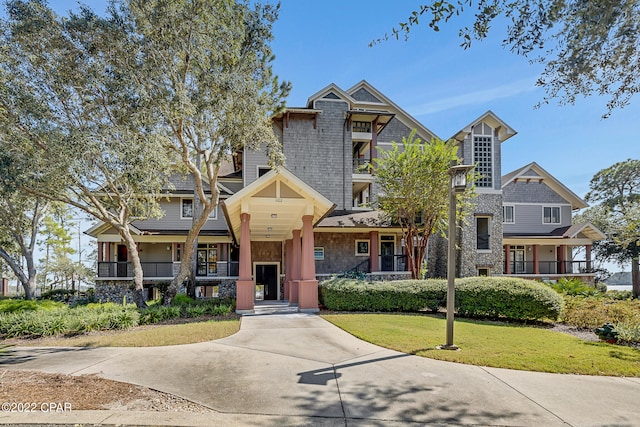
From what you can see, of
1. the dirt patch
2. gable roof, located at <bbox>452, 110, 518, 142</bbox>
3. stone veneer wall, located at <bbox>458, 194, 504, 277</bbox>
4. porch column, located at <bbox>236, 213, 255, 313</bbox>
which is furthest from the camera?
gable roof, located at <bbox>452, 110, 518, 142</bbox>

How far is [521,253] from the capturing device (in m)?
28.4

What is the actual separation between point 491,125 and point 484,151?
1817 millimetres

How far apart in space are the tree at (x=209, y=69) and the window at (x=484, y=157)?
53.1 feet

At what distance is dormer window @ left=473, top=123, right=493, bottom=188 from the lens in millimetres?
24281

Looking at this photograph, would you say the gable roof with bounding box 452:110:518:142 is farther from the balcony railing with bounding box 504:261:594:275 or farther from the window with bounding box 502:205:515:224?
the balcony railing with bounding box 504:261:594:275

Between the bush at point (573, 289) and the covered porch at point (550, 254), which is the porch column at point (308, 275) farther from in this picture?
the covered porch at point (550, 254)

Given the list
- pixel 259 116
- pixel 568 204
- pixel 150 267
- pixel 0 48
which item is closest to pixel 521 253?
pixel 568 204

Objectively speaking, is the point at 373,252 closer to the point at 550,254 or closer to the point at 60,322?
the point at 60,322

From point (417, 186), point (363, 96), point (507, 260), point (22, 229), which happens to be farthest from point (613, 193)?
point (22, 229)

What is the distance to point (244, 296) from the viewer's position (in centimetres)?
1316

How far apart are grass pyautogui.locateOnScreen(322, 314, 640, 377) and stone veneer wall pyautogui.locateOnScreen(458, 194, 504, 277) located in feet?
41.6

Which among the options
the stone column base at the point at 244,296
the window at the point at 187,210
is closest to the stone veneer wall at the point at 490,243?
the stone column base at the point at 244,296

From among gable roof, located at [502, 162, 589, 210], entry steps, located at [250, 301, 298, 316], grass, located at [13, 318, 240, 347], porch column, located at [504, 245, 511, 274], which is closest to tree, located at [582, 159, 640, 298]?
gable roof, located at [502, 162, 589, 210]

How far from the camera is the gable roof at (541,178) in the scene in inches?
1110
